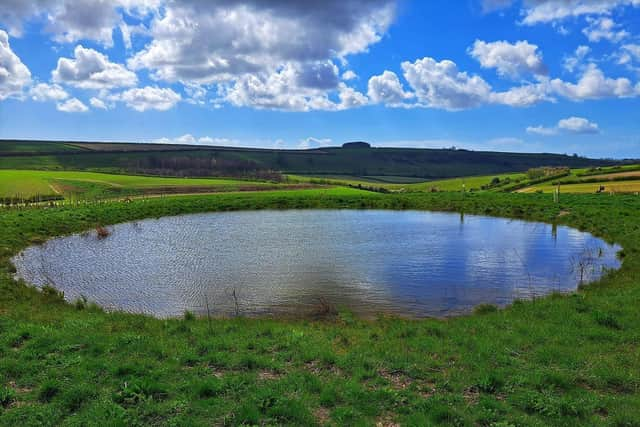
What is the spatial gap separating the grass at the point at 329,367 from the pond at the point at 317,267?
1.74 m

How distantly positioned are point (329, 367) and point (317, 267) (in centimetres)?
1090

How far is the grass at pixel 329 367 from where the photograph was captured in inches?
300

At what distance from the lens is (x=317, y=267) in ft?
67.3

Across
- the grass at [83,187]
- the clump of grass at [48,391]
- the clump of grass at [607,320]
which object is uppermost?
the grass at [83,187]

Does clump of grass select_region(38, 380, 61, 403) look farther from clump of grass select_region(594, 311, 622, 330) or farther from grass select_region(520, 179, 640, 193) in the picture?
grass select_region(520, 179, 640, 193)

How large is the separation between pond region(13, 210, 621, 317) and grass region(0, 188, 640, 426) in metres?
1.74

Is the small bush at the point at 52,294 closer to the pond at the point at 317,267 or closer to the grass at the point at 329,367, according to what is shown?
the pond at the point at 317,267

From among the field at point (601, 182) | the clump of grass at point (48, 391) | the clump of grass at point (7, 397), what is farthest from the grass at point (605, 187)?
the clump of grass at point (7, 397)

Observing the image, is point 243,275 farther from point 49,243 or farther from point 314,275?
point 49,243

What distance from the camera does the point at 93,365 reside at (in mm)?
9438

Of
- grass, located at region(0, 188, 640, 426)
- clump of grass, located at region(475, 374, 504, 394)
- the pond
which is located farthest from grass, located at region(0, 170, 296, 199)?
clump of grass, located at region(475, 374, 504, 394)

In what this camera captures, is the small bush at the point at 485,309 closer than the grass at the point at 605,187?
Yes

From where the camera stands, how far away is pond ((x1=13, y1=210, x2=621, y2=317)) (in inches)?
610

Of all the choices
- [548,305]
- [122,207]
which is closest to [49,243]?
[122,207]
